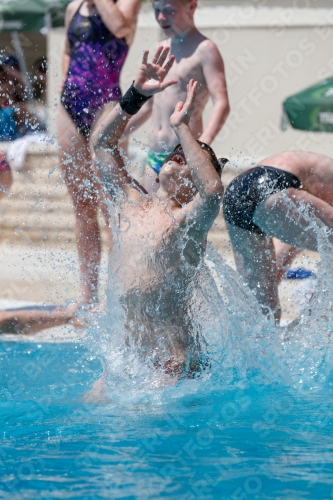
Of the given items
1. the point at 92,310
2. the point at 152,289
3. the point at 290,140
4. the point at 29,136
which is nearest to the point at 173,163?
the point at 152,289

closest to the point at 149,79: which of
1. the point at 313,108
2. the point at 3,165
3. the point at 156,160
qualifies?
the point at 156,160

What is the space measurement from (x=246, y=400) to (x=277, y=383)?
277mm

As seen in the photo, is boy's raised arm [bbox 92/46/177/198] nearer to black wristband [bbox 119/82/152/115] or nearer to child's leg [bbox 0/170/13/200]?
black wristband [bbox 119/82/152/115]

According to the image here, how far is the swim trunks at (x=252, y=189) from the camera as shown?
3.48 meters

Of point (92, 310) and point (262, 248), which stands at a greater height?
point (262, 248)

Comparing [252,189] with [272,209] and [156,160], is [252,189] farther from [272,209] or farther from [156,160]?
[156,160]

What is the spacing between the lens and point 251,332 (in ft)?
10.7

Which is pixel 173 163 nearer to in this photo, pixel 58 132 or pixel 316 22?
pixel 58 132

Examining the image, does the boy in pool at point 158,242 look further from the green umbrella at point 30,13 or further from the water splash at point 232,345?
the green umbrella at point 30,13

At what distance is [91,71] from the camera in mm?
4246

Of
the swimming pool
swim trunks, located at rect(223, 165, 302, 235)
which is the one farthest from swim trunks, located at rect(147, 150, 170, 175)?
the swimming pool

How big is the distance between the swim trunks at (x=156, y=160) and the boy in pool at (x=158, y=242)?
974 mm

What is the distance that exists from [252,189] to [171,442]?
59.9 inches

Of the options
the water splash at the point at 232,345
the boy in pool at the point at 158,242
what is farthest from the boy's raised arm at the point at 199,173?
the water splash at the point at 232,345
